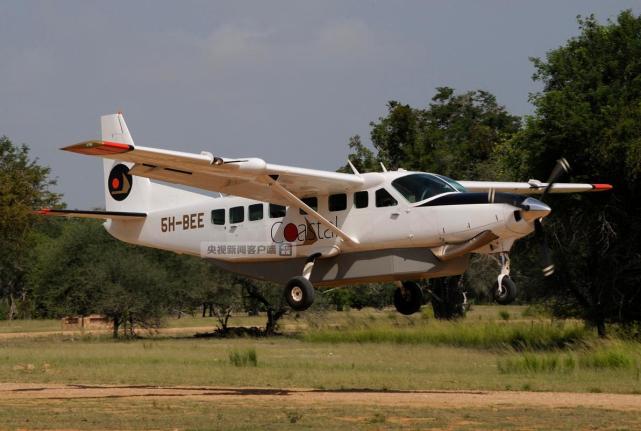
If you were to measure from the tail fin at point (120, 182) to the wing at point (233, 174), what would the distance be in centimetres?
439

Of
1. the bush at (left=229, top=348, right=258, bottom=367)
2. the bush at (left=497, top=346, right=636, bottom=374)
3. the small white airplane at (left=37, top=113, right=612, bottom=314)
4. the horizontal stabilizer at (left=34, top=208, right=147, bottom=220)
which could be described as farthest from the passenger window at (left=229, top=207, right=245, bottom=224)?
the bush at (left=497, top=346, right=636, bottom=374)

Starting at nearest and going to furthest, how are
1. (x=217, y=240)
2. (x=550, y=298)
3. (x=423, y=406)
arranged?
(x=423, y=406), (x=217, y=240), (x=550, y=298)

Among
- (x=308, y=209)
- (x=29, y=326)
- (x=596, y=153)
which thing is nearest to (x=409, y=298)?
(x=308, y=209)

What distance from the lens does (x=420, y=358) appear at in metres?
36.5

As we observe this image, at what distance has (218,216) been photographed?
2689cm

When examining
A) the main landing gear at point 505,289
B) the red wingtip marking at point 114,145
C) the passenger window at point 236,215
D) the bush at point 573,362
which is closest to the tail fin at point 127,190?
the passenger window at point 236,215

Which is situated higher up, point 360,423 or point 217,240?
point 217,240

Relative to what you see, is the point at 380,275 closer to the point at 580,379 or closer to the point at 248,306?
the point at 580,379

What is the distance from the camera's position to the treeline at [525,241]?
1540 inches

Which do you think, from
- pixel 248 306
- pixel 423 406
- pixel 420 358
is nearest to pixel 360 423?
pixel 423 406

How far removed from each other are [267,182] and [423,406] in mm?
5912

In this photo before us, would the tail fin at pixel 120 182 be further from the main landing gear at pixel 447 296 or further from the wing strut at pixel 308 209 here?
the main landing gear at pixel 447 296

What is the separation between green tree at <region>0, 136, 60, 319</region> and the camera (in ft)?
199

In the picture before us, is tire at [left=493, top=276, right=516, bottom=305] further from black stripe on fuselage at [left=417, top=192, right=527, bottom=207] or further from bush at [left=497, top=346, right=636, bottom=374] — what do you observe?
bush at [left=497, top=346, right=636, bottom=374]
